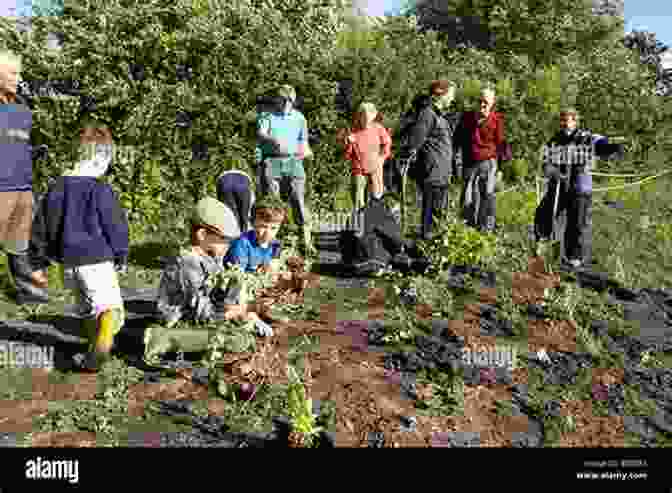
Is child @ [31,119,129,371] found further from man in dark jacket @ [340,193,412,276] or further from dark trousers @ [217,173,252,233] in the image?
man in dark jacket @ [340,193,412,276]

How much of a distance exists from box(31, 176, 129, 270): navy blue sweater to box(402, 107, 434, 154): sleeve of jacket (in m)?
3.51

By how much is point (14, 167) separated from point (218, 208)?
1971mm

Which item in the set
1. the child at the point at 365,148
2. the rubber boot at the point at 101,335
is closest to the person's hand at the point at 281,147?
the child at the point at 365,148

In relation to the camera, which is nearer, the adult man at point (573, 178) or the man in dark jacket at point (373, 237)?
the man in dark jacket at point (373, 237)

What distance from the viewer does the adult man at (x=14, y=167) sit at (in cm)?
513

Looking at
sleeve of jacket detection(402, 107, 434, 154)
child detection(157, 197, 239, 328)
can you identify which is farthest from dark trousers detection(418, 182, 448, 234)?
child detection(157, 197, 239, 328)

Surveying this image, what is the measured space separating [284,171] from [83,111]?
3.07 meters

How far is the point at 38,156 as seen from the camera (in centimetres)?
834

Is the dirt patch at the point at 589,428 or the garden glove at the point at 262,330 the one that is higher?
the garden glove at the point at 262,330

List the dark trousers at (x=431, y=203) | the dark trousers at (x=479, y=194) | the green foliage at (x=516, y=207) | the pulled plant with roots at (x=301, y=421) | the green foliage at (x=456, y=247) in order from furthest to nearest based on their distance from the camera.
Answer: the green foliage at (x=516, y=207) < the dark trousers at (x=479, y=194) < the dark trousers at (x=431, y=203) < the green foliage at (x=456, y=247) < the pulled plant with roots at (x=301, y=421)

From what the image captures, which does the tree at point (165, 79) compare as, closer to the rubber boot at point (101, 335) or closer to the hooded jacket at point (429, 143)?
the hooded jacket at point (429, 143)

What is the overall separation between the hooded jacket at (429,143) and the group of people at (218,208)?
0.04 ft
